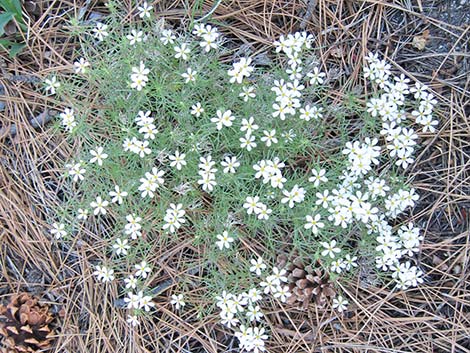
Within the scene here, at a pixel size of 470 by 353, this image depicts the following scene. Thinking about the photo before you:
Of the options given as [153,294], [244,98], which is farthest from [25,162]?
[244,98]

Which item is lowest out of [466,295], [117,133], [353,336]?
[353,336]

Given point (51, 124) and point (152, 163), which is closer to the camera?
point (152, 163)

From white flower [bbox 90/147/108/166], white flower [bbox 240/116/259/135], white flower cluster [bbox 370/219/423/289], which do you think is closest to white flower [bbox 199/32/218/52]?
white flower [bbox 240/116/259/135]

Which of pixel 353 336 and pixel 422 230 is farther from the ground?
pixel 422 230

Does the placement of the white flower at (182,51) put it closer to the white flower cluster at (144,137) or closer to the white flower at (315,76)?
the white flower cluster at (144,137)

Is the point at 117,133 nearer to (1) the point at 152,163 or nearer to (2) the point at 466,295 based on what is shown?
(1) the point at 152,163

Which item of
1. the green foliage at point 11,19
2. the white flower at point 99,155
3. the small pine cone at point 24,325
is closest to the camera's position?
the white flower at point 99,155

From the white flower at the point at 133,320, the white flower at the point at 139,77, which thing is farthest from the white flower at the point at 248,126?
the white flower at the point at 133,320
